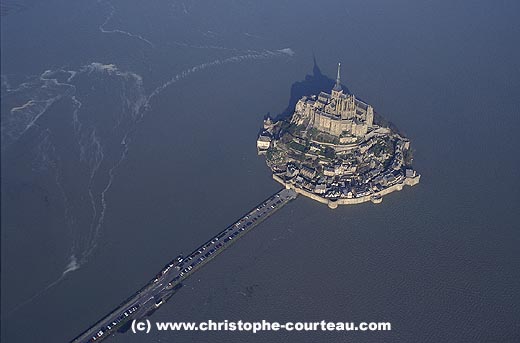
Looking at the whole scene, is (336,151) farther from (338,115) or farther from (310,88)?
(310,88)

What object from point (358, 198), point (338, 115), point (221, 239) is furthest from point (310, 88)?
point (221, 239)

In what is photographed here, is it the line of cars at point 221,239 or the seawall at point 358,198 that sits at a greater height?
the seawall at point 358,198

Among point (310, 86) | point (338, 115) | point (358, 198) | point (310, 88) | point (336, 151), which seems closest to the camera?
point (358, 198)

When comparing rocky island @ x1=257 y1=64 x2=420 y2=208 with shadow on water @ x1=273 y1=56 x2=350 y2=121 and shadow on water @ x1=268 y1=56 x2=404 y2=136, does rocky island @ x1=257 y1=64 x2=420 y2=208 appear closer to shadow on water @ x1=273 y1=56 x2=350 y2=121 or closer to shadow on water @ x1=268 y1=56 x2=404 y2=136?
shadow on water @ x1=268 y1=56 x2=404 y2=136

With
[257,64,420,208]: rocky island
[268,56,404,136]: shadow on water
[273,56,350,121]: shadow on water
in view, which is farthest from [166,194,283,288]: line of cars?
[273,56,350,121]: shadow on water

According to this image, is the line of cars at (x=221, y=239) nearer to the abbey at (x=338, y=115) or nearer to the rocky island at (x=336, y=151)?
the rocky island at (x=336, y=151)

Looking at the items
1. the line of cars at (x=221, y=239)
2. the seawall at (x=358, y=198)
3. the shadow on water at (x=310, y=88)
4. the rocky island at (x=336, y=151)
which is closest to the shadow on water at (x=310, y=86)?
the shadow on water at (x=310, y=88)

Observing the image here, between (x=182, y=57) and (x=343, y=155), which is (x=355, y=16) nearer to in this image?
(x=182, y=57)
